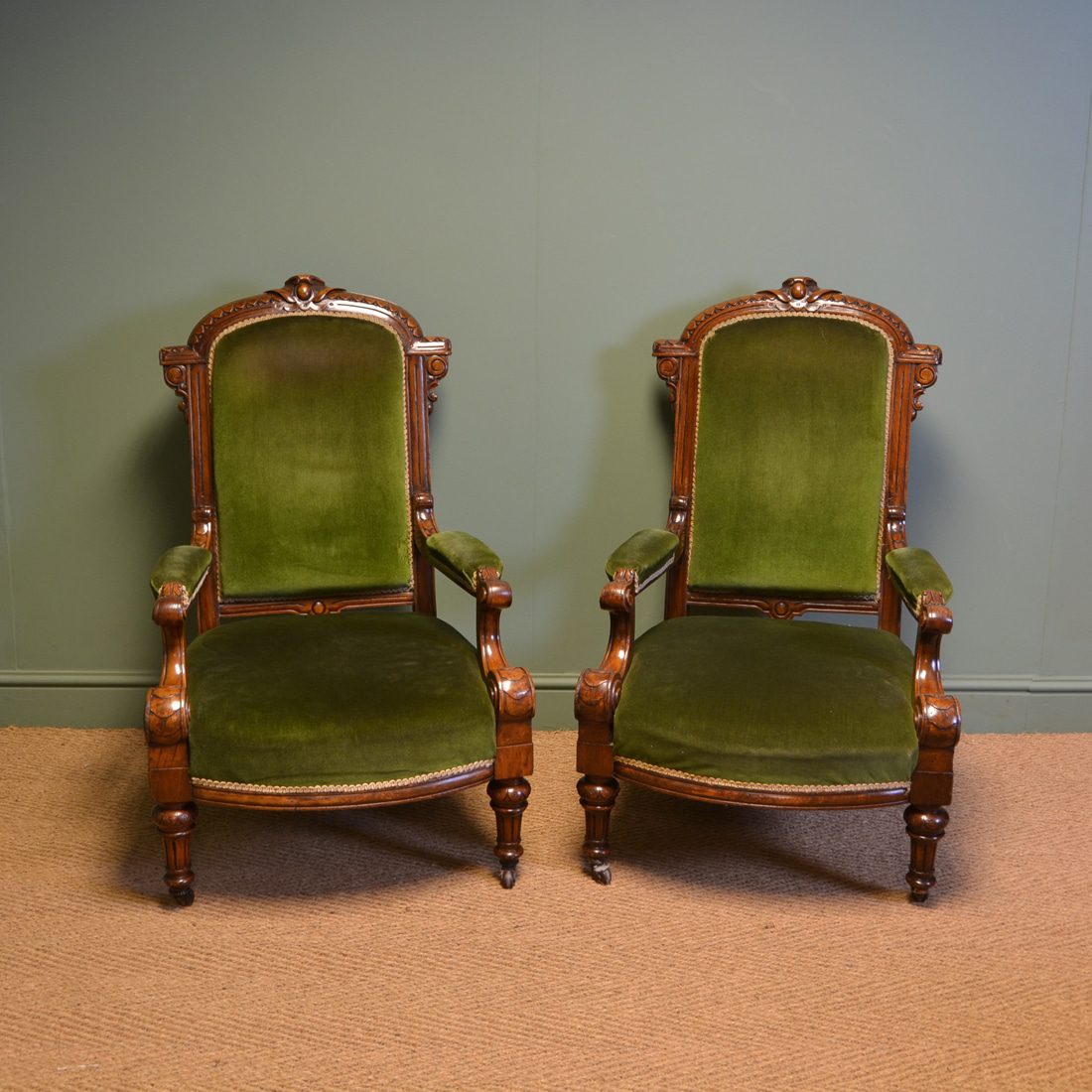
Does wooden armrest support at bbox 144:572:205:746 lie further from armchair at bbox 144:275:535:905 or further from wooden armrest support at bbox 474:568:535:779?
wooden armrest support at bbox 474:568:535:779

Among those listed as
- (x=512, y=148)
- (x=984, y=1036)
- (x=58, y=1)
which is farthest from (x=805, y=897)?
(x=58, y=1)

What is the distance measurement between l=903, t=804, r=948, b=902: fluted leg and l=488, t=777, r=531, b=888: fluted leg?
2.45ft

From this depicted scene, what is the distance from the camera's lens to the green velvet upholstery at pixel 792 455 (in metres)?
2.63

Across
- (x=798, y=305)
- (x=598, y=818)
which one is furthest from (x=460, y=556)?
(x=798, y=305)

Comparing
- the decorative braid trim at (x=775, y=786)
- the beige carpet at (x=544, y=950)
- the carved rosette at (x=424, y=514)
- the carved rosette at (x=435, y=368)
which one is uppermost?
the carved rosette at (x=435, y=368)

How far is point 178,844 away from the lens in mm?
2207

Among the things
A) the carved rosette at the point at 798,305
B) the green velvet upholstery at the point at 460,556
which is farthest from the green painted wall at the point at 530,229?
the green velvet upholstery at the point at 460,556

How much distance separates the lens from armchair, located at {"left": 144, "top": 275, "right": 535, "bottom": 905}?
226 cm

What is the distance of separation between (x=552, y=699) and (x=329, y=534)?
0.88 meters

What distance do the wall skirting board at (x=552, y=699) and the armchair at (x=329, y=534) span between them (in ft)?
2.06

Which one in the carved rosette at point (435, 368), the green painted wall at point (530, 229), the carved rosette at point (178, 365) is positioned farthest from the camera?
the green painted wall at point (530, 229)

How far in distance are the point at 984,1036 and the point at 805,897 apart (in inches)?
19.2

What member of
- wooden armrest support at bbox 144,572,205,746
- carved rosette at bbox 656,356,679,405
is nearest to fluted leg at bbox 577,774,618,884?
wooden armrest support at bbox 144,572,205,746

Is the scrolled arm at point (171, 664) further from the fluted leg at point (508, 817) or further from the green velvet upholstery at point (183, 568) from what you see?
the fluted leg at point (508, 817)
